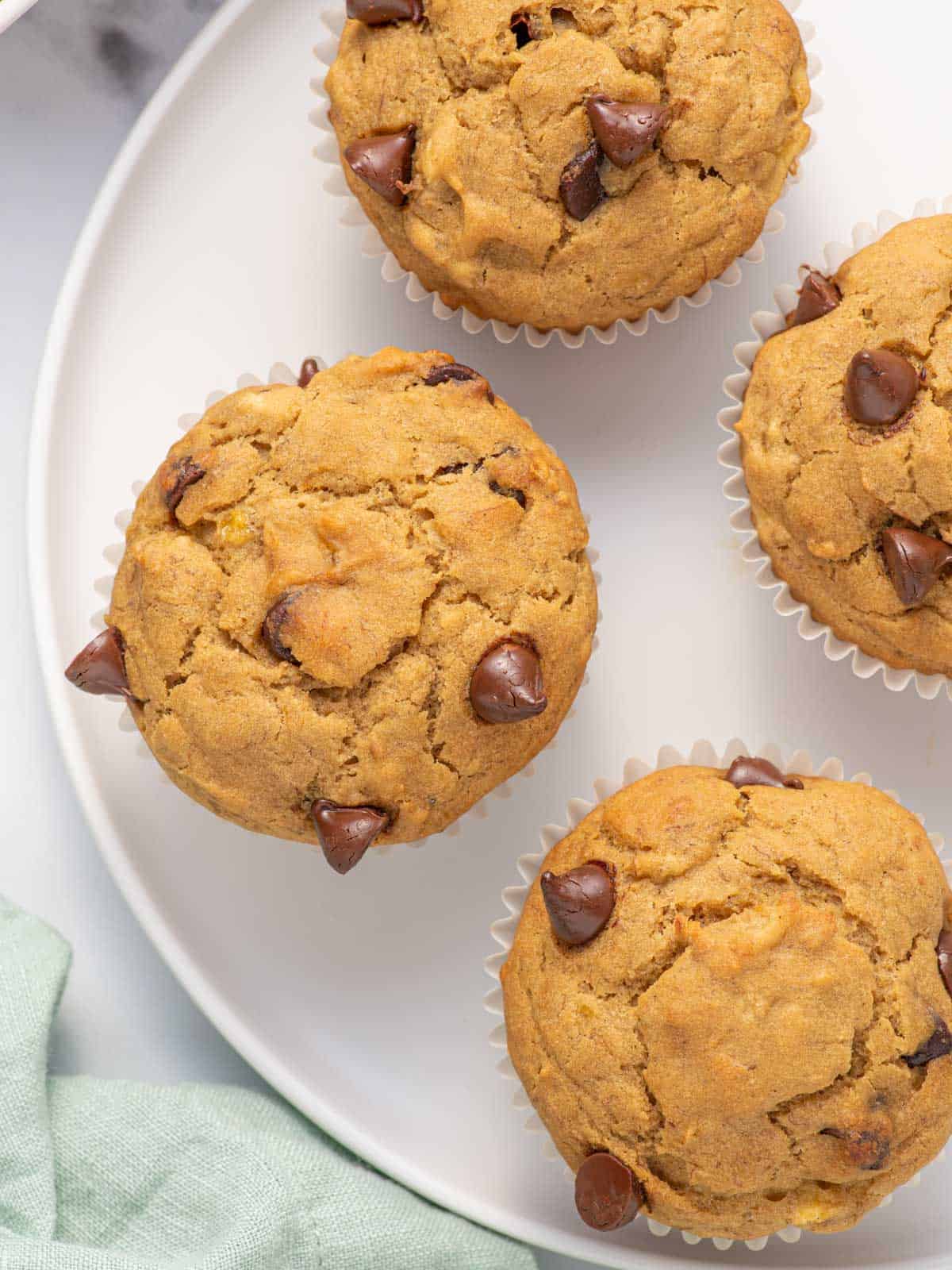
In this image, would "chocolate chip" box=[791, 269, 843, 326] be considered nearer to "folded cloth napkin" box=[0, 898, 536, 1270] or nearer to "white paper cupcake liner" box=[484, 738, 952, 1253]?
"white paper cupcake liner" box=[484, 738, 952, 1253]

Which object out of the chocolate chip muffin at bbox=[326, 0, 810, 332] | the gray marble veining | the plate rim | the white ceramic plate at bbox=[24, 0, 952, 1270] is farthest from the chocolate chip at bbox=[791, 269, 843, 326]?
the gray marble veining

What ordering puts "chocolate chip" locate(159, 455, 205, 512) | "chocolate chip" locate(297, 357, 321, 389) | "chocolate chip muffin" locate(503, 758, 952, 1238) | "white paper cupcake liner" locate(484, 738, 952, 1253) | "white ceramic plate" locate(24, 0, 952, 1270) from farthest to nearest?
"white ceramic plate" locate(24, 0, 952, 1270) < "white paper cupcake liner" locate(484, 738, 952, 1253) < "chocolate chip" locate(297, 357, 321, 389) < "chocolate chip" locate(159, 455, 205, 512) < "chocolate chip muffin" locate(503, 758, 952, 1238)

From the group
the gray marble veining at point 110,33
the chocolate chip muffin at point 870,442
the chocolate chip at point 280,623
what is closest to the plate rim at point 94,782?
the gray marble veining at point 110,33

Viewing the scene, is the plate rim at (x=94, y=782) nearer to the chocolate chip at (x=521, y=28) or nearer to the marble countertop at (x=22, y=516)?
the marble countertop at (x=22, y=516)

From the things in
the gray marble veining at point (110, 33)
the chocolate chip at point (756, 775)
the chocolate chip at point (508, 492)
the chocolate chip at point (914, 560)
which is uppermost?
the gray marble veining at point (110, 33)

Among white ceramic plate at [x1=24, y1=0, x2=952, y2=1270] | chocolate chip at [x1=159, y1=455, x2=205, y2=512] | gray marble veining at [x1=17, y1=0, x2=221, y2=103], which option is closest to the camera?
chocolate chip at [x1=159, y1=455, x2=205, y2=512]

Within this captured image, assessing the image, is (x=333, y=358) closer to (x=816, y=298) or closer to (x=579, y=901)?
(x=816, y=298)

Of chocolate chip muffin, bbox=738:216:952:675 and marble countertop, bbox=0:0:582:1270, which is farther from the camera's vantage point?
marble countertop, bbox=0:0:582:1270
